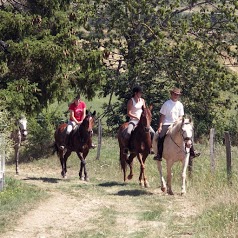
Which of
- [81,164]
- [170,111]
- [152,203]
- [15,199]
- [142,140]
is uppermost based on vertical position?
[170,111]

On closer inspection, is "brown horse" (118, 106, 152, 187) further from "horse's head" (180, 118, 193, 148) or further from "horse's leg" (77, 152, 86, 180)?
"horse's head" (180, 118, 193, 148)

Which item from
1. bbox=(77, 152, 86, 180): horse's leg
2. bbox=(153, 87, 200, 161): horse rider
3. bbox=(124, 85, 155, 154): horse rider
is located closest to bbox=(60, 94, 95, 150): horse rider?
bbox=(77, 152, 86, 180): horse's leg

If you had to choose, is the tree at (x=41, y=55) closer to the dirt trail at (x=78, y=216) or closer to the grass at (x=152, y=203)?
the grass at (x=152, y=203)

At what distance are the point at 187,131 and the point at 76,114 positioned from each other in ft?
17.6

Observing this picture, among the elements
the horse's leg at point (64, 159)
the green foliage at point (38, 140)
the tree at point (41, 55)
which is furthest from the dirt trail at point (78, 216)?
the green foliage at point (38, 140)

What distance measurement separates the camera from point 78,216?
41.7ft

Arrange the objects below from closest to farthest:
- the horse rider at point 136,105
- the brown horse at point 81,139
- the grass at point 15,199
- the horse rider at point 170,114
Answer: the grass at point 15,199 < the horse rider at point 170,114 < the horse rider at point 136,105 < the brown horse at point 81,139

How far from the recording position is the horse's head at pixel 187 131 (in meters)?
15.0

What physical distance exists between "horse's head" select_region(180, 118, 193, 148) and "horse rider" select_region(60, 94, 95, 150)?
15.6 feet

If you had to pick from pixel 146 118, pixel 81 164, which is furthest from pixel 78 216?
pixel 81 164

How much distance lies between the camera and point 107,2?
28.8 metres

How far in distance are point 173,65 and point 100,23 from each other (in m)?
3.89

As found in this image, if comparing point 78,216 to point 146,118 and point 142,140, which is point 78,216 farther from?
point 142,140

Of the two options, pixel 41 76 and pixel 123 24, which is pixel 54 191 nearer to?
pixel 41 76
